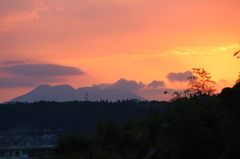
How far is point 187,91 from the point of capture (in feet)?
99.3

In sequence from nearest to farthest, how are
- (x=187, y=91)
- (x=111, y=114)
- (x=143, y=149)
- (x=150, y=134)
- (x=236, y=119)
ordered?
(x=150, y=134) < (x=236, y=119) < (x=187, y=91) < (x=143, y=149) < (x=111, y=114)

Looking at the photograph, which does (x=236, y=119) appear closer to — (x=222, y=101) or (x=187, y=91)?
(x=222, y=101)

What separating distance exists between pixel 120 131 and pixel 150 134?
119ft

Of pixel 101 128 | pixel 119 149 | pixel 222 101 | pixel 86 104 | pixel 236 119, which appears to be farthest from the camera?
pixel 86 104

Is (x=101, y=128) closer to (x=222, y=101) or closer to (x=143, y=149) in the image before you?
(x=143, y=149)

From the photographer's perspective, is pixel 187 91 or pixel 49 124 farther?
pixel 49 124

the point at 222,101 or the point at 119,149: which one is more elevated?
the point at 222,101

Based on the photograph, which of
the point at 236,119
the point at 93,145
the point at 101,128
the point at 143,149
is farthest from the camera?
the point at 101,128

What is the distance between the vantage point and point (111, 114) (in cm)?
9825

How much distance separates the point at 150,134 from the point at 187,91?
2159 cm

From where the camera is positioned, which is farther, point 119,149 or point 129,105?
point 129,105

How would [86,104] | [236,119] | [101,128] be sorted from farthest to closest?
[86,104] < [101,128] < [236,119]

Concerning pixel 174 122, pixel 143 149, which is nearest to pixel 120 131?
pixel 143 149

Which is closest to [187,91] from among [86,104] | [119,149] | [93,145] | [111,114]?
[119,149]
